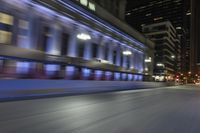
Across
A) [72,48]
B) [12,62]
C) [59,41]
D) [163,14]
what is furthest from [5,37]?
[163,14]

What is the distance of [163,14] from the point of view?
584 feet

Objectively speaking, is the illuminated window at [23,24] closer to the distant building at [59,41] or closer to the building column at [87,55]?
the distant building at [59,41]

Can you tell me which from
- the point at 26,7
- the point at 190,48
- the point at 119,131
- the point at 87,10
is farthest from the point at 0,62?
the point at 190,48

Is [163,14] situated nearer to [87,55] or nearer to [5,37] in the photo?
[87,55]

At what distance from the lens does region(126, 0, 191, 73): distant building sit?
17312cm

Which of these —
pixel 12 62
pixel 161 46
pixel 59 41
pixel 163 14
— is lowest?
pixel 12 62

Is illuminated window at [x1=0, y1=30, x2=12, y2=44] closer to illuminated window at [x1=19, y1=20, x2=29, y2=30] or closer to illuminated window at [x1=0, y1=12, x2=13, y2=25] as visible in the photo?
illuminated window at [x1=0, y1=12, x2=13, y2=25]

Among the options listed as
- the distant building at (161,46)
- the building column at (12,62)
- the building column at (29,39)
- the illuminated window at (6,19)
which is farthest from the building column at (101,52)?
the distant building at (161,46)

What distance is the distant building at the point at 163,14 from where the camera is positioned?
173 m

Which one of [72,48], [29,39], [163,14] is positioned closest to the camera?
[29,39]

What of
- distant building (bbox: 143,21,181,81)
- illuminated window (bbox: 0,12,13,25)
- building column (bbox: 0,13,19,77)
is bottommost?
building column (bbox: 0,13,19,77)

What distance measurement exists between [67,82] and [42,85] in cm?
324

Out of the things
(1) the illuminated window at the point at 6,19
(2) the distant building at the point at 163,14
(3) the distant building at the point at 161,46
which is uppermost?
(2) the distant building at the point at 163,14

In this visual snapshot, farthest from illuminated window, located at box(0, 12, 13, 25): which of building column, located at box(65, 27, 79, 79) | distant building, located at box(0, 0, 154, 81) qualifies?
building column, located at box(65, 27, 79, 79)
